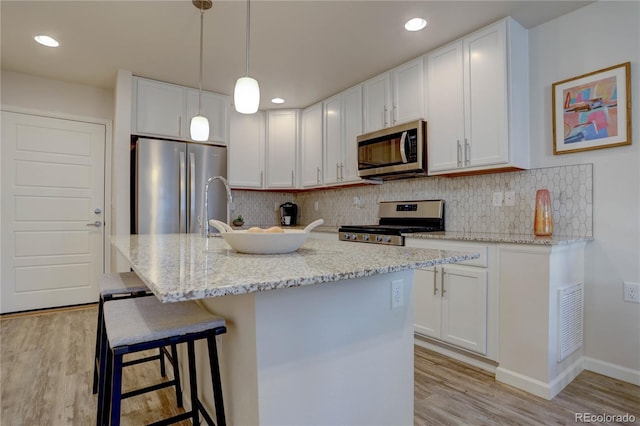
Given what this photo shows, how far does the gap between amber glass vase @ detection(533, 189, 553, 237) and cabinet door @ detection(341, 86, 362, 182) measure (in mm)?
1699

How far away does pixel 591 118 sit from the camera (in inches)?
90.4

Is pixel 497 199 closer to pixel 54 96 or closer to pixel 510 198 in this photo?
pixel 510 198

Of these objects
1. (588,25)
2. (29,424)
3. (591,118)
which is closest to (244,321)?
(29,424)

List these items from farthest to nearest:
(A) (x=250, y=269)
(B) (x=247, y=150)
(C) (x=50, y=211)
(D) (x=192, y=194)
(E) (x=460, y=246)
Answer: (B) (x=247, y=150), (C) (x=50, y=211), (D) (x=192, y=194), (E) (x=460, y=246), (A) (x=250, y=269)

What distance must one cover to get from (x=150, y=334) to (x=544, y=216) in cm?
234

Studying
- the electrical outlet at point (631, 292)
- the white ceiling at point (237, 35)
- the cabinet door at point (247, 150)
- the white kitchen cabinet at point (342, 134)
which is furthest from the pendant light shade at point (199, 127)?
the electrical outlet at point (631, 292)

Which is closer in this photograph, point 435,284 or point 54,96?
point 435,284

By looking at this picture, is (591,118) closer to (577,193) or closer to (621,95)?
(621,95)

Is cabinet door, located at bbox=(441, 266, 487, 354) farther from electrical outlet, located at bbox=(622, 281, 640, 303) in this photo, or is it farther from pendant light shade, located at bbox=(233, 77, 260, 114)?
pendant light shade, located at bbox=(233, 77, 260, 114)

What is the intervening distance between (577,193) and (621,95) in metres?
0.63

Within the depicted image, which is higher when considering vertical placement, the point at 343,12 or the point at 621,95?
the point at 343,12

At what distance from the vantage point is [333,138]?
3947 millimetres
